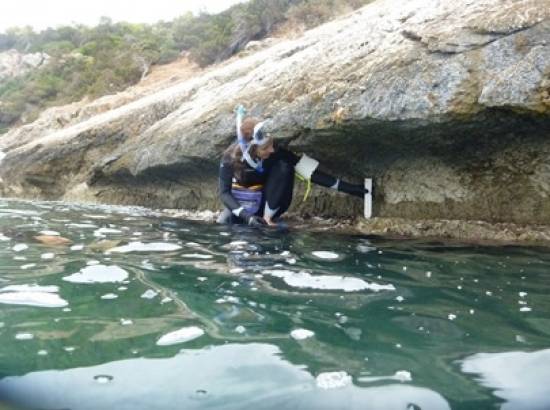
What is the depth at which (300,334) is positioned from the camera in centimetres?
300

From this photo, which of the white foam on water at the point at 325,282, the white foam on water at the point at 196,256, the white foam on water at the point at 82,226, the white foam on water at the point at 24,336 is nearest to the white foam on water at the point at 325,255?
the white foam on water at the point at 325,282

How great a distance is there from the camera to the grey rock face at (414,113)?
569 centimetres

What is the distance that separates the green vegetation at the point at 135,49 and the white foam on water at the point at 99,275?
1890 cm

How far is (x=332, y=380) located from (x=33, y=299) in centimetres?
217

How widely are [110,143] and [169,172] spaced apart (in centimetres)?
268

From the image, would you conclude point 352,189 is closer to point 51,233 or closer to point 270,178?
point 270,178

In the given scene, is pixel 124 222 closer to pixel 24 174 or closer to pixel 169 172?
pixel 169 172

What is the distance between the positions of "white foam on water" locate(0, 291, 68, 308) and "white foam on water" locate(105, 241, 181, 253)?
5.68 ft

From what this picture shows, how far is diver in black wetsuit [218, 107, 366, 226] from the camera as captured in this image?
7238 millimetres

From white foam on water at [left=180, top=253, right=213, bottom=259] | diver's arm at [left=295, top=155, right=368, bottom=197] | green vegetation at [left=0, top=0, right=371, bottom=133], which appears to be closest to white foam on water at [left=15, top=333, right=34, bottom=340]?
white foam on water at [left=180, top=253, right=213, bottom=259]

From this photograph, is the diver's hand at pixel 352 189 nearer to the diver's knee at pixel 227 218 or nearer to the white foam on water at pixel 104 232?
the diver's knee at pixel 227 218

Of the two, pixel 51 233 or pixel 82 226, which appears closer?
pixel 51 233

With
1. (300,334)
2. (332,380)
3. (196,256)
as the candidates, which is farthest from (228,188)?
(332,380)

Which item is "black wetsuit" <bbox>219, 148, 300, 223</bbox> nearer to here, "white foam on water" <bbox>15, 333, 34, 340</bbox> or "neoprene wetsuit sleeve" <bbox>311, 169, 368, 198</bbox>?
"neoprene wetsuit sleeve" <bbox>311, 169, 368, 198</bbox>
